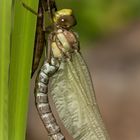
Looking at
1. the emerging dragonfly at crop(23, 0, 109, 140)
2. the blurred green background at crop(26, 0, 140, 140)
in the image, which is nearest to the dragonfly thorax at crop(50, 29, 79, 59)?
the emerging dragonfly at crop(23, 0, 109, 140)

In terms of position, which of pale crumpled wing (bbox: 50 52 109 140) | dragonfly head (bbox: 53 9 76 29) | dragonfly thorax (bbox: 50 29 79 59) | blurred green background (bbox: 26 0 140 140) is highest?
dragonfly head (bbox: 53 9 76 29)

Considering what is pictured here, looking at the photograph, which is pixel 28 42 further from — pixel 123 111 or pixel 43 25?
pixel 123 111

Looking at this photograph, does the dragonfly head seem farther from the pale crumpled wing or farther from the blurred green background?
the blurred green background

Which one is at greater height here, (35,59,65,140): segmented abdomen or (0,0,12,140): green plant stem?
(0,0,12,140): green plant stem

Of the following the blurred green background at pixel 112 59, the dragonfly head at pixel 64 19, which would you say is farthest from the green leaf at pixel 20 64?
the blurred green background at pixel 112 59

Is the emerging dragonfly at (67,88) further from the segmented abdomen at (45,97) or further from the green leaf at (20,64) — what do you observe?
the green leaf at (20,64)


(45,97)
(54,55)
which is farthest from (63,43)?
(45,97)
